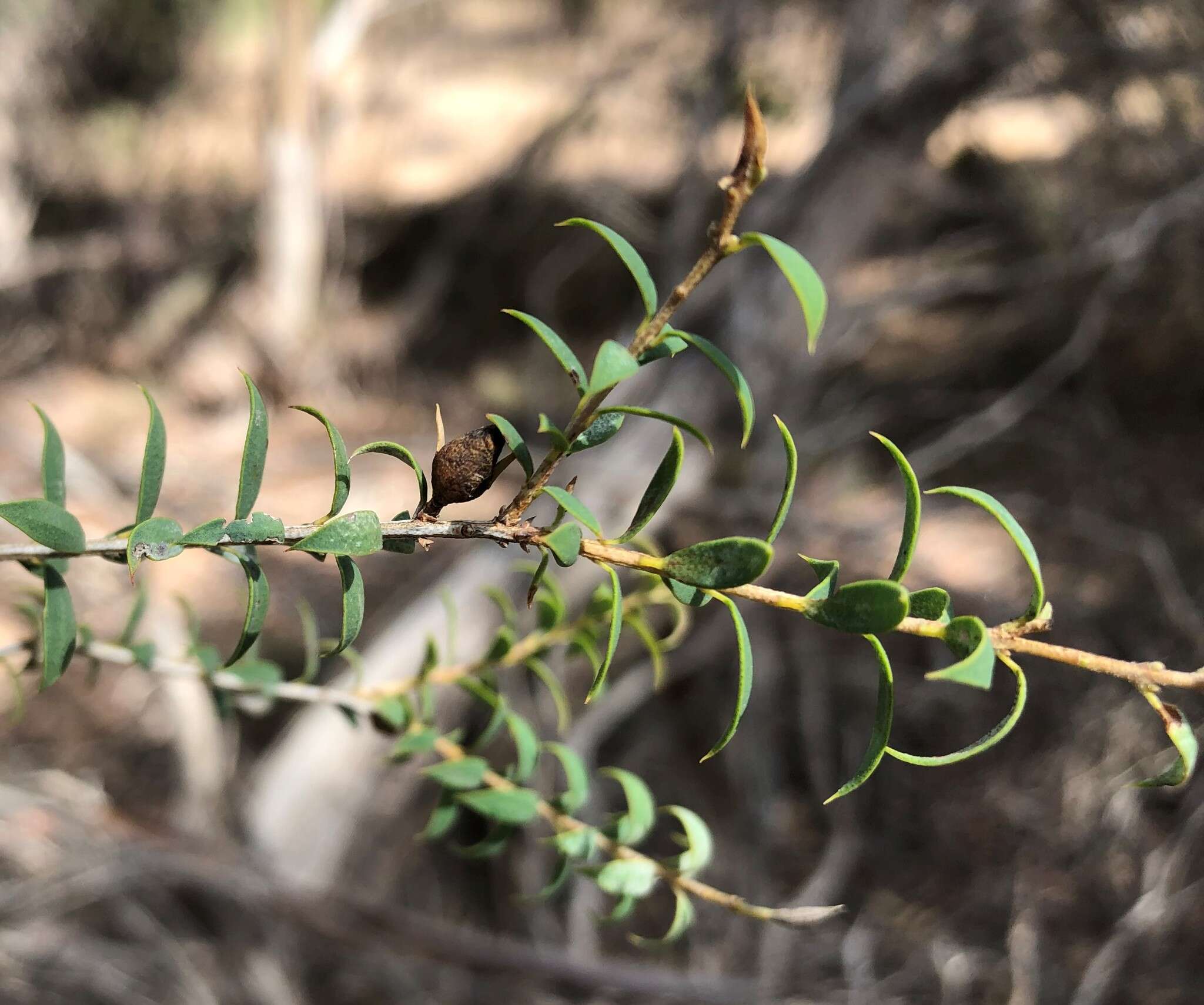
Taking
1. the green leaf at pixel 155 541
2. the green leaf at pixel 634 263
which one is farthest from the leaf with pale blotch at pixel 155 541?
the green leaf at pixel 634 263

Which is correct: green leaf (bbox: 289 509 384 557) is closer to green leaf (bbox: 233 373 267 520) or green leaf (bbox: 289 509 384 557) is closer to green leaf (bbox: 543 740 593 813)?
green leaf (bbox: 233 373 267 520)

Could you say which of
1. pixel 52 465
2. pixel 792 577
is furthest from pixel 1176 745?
pixel 792 577

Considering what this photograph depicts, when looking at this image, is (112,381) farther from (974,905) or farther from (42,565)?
(42,565)

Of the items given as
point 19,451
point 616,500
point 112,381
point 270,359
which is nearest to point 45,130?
point 112,381

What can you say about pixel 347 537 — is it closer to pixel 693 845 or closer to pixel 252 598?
pixel 252 598

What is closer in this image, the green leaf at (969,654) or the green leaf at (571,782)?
the green leaf at (969,654)

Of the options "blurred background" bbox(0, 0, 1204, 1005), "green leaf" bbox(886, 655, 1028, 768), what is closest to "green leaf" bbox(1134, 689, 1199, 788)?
"green leaf" bbox(886, 655, 1028, 768)

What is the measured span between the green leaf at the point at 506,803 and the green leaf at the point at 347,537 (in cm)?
13

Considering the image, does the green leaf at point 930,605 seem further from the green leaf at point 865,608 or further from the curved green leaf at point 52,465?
the curved green leaf at point 52,465

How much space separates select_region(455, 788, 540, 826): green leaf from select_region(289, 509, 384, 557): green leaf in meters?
0.13

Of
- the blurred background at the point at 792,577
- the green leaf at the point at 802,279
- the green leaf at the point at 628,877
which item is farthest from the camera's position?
the blurred background at the point at 792,577

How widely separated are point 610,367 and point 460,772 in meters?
0.18

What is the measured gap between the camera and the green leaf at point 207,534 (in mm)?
186

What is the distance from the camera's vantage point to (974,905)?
135 centimetres
